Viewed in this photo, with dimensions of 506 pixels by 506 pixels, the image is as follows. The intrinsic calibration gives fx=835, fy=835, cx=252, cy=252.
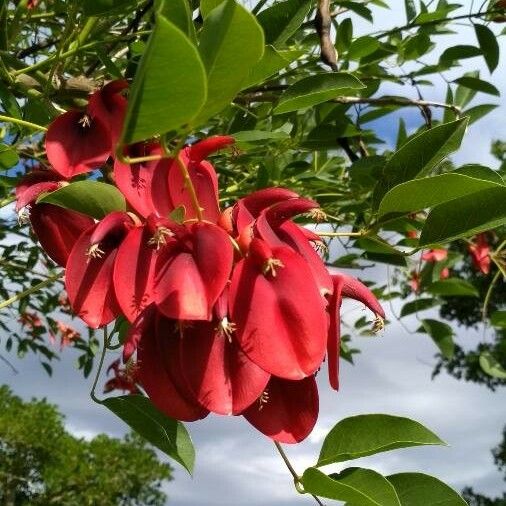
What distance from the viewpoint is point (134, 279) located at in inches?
18.1

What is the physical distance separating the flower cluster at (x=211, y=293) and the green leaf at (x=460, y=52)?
0.86 metres

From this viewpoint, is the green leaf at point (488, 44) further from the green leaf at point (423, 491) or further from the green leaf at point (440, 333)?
Answer: the green leaf at point (423, 491)

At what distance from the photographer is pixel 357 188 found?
1.30m

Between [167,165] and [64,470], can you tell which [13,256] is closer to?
[167,165]

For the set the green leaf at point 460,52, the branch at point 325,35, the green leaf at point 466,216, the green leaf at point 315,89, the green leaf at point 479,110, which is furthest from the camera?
the green leaf at point 479,110

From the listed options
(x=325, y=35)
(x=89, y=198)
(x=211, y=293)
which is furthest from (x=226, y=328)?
(x=325, y=35)

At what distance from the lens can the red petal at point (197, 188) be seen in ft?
1.62

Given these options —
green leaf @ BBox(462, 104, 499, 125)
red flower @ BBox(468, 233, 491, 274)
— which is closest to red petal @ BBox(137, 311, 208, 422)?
green leaf @ BBox(462, 104, 499, 125)

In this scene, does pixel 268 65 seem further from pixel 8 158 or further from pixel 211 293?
pixel 8 158

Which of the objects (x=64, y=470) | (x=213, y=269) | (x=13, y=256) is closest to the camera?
(x=213, y=269)

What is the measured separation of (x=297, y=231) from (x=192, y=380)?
0.11m

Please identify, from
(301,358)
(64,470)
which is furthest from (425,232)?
(64,470)

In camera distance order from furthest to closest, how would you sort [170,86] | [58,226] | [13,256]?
[13,256]
[58,226]
[170,86]

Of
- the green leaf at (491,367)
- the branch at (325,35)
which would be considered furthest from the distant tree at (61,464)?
the branch at (325,35)
